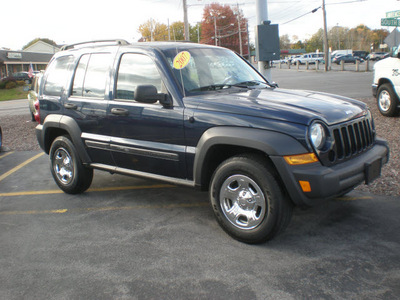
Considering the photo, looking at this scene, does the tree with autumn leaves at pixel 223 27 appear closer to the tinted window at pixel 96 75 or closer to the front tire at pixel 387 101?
the front tire at pixel 387 101

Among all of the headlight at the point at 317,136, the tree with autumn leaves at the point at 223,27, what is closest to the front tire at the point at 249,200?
the headlight at the point at 317,136

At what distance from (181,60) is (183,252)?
194 centimetres

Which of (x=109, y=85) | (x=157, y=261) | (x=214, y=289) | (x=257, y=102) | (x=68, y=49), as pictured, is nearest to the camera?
(x=214, y=289)

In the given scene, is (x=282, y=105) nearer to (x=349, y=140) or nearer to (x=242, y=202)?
(x=349, y=140)

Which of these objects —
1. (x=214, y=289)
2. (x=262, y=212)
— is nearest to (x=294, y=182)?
(x=262, y=212)

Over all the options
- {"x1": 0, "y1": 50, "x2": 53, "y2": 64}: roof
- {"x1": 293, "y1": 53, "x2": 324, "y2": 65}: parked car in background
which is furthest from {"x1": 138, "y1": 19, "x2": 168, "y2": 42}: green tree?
{"x1": 293, "y1": 53, "x2": 324, "y2": 65}: parked car in background

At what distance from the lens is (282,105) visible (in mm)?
3812

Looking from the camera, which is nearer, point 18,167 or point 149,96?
point 149,96

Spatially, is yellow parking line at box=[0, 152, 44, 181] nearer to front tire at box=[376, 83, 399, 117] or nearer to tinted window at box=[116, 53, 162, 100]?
tinted window at box=[116, 53, 162, 100]

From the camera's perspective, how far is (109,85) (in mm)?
4914

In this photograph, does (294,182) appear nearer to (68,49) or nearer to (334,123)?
(334,123)

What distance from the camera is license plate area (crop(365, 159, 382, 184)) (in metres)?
3.84

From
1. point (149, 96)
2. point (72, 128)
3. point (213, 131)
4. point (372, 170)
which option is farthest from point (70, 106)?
point (372, 170)

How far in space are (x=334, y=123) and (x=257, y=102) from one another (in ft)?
2.36
